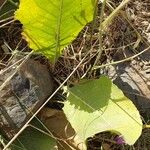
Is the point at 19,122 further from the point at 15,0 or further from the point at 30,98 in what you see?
the point at 15,0

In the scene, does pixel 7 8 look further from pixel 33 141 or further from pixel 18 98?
pixel 33 141

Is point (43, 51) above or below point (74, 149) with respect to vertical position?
above

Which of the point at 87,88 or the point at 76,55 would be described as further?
the point at 76,55

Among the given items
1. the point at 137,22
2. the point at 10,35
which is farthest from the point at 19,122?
the point at 137,22

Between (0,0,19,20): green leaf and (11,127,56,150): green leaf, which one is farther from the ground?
(0,0,19,20): green leaf

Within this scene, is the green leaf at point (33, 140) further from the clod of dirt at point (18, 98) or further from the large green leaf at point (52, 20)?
the large green leaf at point (52, 20)

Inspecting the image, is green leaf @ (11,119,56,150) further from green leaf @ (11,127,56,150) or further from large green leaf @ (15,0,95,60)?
large green leaf @ (15,0,95,60)

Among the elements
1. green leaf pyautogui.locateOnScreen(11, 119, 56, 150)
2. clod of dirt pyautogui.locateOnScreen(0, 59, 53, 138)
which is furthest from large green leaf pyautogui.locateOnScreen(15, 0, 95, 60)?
green leaf pyautogui.locateOnScreen(11, 119, 56, 150)
